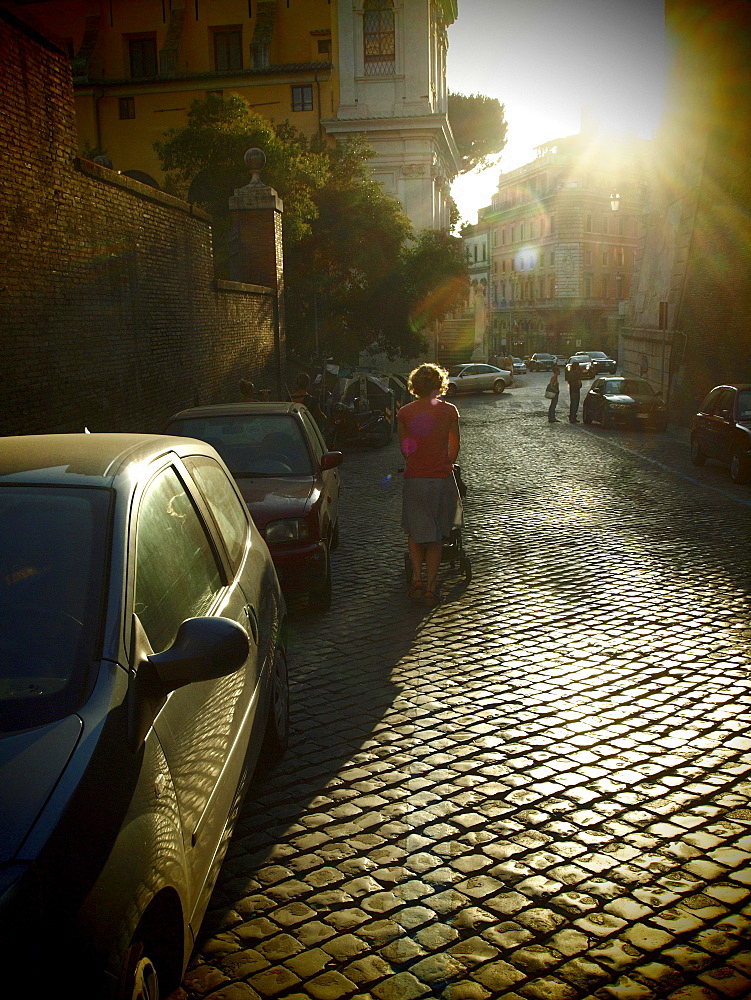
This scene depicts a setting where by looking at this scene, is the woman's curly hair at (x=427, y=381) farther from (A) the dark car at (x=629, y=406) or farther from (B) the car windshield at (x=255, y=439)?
(A) the dark car at (x=629, y=406)

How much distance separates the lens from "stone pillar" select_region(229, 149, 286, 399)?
2327 cm

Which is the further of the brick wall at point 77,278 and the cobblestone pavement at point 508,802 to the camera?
the brick wall at point 77,278

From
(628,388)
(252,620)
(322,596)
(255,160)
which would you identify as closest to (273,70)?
(255,160)

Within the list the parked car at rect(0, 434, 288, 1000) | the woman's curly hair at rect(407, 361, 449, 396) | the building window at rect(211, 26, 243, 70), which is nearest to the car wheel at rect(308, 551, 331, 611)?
the woman's curly hair at rect(407, 361, 449, 396)

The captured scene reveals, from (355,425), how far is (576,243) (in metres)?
65.4

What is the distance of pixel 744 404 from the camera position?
15.7 m

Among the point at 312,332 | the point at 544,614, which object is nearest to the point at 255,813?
the point at 544,614

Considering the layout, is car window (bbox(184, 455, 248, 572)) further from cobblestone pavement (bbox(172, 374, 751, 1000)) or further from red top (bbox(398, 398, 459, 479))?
red top (bbox(398, 398, 459, 479))

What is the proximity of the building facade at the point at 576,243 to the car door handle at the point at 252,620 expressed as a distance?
262 ft

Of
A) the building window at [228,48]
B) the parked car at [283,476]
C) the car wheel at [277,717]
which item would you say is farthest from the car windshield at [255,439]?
the building window at [228,48]

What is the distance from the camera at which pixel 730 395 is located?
52.4 feet

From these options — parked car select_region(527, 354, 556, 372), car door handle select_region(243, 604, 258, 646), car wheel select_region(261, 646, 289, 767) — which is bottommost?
parked car select_region(527, 354, 556, 372)

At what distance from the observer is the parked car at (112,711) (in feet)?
6.75

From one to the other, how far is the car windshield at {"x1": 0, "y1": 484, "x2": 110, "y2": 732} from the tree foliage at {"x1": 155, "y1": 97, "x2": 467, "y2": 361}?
2424 centimetres
